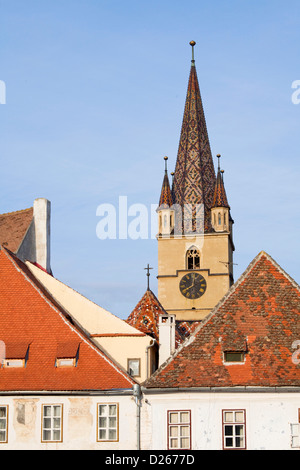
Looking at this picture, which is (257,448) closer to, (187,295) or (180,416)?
(180,416)

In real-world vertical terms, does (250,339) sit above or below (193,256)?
below

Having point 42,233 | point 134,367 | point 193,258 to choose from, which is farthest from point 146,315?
point 193,258

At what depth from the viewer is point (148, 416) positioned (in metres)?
29.2

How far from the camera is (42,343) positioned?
31.0 m

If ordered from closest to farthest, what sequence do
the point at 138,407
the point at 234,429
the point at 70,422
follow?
the point at 234,429 → the point at 138,407 → the point at 70,422

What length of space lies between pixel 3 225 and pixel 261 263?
461 inches

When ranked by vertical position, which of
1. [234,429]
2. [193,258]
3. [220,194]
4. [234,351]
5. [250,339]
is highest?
[220,194]

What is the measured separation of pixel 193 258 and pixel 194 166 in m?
11.0

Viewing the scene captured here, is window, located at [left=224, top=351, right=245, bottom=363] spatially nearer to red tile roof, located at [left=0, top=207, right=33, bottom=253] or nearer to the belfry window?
red tile roof, located at [left=0, top=207, right=33, bottom=253]

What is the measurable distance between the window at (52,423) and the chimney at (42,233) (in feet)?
30.0

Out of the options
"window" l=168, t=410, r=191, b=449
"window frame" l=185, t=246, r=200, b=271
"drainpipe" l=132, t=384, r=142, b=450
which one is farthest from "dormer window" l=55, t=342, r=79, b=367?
"window frame" l=185, t=246, r=200, b=271

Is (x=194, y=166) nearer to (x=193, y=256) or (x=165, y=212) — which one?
(x=165, y=212)
